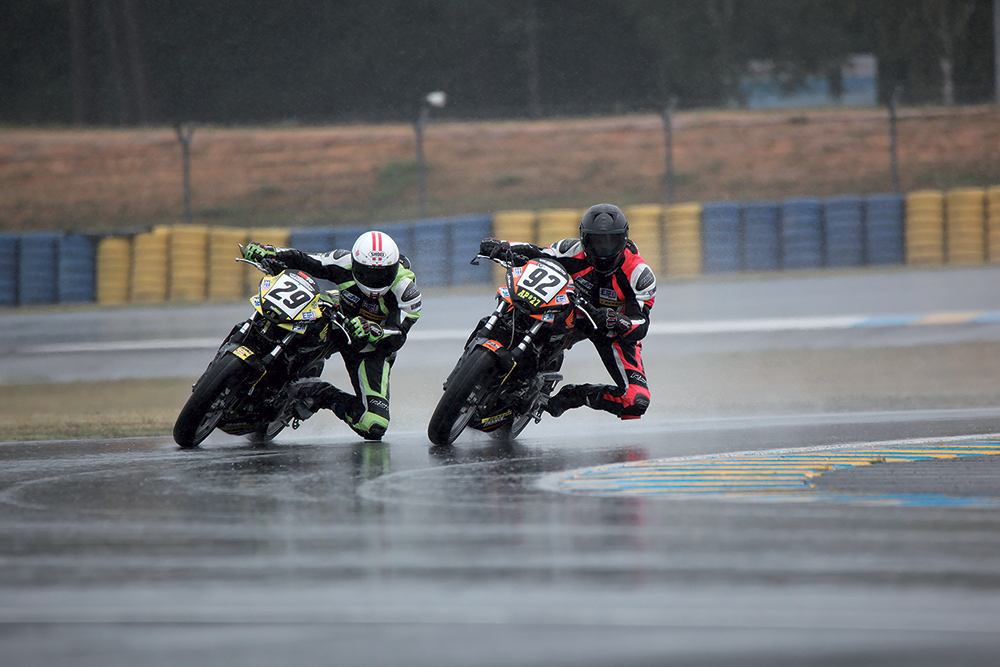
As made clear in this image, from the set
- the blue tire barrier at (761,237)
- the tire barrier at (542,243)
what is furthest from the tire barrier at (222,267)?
the blue tire barrier at (761,237)

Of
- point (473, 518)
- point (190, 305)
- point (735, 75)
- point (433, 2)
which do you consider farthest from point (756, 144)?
point (473, 518)

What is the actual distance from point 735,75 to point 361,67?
12503 millimetres

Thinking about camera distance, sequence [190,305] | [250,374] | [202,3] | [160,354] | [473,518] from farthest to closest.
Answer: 1. [202,3]
2. [190,305]
3. [160,354]
4. [250,374]
5. [473,518]

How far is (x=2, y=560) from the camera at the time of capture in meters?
4.53

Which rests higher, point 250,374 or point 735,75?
point 735,75

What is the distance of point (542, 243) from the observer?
705 inches

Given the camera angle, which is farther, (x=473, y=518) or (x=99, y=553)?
(x=473, y=518)

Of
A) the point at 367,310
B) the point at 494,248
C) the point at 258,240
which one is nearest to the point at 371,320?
the point at 367,310

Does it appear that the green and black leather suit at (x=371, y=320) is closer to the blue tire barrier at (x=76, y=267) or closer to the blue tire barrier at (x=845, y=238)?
the blue tire barrier at (x=76, y=267)

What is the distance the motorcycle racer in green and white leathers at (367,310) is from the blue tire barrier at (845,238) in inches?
506

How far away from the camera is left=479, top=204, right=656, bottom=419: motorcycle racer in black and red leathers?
7457 millimetres

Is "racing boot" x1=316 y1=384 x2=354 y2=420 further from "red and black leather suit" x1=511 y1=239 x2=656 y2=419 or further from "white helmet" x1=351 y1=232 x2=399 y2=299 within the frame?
"red and black leather suit" x1=511 y1=239 x2=656 y2=419

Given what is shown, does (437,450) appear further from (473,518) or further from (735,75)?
(735,75)

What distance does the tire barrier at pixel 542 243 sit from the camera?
58.8 ft
